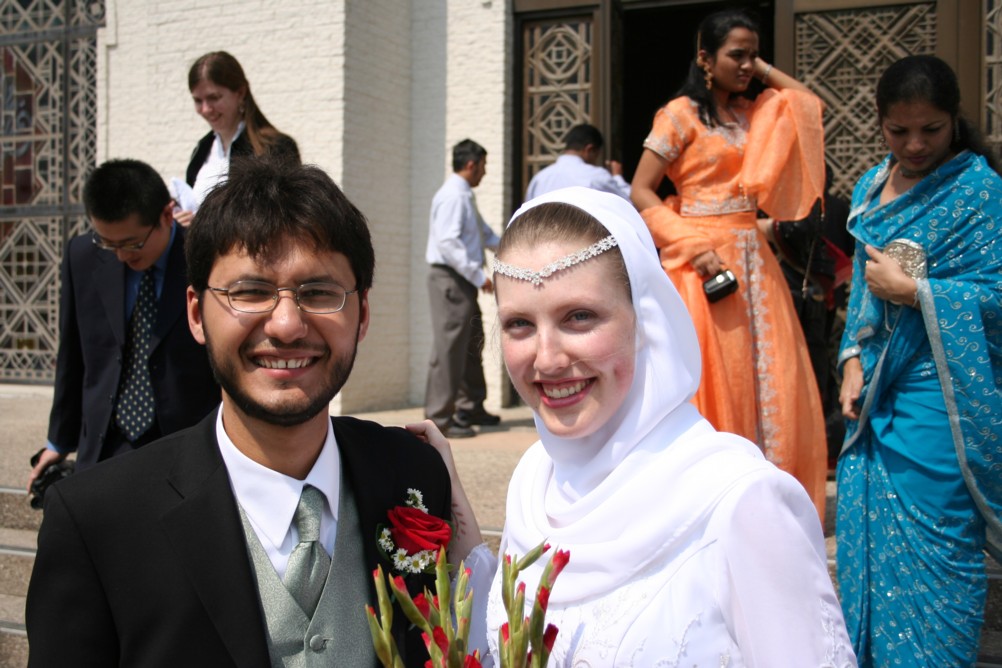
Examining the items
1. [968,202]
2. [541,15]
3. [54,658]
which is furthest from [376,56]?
[54,658]

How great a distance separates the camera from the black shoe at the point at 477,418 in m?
7.08

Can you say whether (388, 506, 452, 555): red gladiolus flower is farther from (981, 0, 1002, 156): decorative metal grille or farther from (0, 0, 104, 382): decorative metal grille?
(0, 0, 104, 382): decorative metal grille

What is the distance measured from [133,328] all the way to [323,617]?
1867 millimetres

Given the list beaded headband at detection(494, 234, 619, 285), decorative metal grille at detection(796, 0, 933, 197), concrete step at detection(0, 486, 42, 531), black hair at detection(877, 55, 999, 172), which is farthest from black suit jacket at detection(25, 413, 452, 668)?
decorative metal grille at detection(796, 0, 933, 197)

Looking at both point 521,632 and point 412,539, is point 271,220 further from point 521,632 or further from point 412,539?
point 521,632

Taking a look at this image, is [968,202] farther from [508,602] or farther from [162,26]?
[162,26]

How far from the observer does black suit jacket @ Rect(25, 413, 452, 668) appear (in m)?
1.58

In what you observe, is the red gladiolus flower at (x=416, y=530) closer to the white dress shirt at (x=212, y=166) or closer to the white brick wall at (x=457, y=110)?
the white dress shirt at (x=212, y=166)

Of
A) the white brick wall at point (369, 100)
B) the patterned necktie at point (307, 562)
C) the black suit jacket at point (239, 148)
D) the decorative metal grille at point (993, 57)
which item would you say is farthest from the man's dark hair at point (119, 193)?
the decorative metal grille at point (993, 57)

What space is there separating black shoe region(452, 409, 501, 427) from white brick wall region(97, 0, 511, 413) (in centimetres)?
61

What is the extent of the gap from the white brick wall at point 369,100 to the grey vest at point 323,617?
226 inches

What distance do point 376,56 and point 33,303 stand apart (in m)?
4.05

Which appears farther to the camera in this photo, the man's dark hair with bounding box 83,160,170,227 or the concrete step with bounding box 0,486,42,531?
the concrete step with bounding box 0,486,42,531

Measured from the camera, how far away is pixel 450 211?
6785mm
